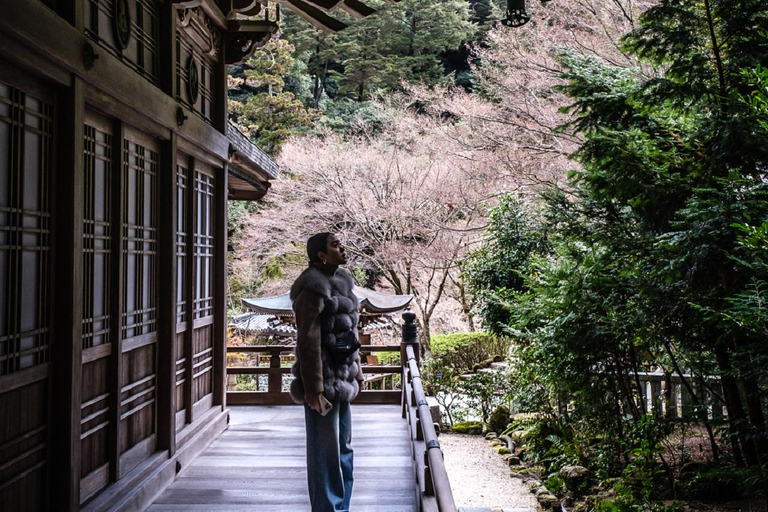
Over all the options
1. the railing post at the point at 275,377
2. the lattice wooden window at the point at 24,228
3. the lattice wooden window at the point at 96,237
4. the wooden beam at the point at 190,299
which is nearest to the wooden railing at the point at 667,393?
the railing post at the point at 275,377

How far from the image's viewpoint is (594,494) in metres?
6.55

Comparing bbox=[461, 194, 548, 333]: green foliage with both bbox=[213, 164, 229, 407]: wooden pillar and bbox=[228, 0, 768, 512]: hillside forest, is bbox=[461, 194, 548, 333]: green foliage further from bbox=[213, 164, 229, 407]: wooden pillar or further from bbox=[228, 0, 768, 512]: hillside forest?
bbox=[213, 164, 229, 407]: wooden pillar

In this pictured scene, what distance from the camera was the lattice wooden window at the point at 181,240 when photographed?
474 centimetres

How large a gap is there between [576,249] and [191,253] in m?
3.41

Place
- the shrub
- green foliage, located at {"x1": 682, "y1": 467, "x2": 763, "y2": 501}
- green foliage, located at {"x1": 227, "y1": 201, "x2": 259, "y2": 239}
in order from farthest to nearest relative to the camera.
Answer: green foliage, located at {"x1": 227, "y1": 201, "x2": 259, "y2": 239}
the shrub
green foliage, located at {"x1": 682, "y1": 467, "x2": 763, "y2": 501}

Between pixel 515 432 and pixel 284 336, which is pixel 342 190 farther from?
pixel 515 432

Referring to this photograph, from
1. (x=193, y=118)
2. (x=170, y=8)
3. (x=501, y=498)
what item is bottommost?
(x=501, y=498)

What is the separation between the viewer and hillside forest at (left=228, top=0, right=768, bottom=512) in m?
4.24

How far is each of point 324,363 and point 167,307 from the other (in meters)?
1.54

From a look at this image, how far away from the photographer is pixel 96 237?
3371mm

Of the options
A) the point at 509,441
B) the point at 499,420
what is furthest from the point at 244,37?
the point at 499,420

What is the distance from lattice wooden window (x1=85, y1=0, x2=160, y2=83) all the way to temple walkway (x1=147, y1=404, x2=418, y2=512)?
2.77 metres

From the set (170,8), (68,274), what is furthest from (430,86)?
(68,274)

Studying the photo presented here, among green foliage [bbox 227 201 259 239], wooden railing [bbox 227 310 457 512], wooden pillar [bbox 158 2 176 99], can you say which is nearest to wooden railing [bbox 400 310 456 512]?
wooden railing [bbox 227 310 457 512]
